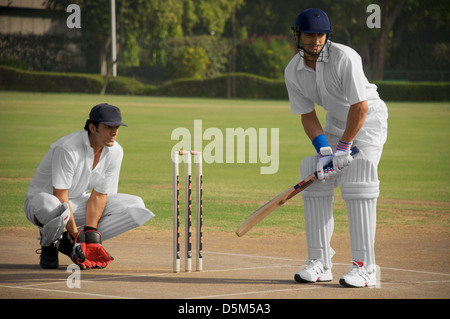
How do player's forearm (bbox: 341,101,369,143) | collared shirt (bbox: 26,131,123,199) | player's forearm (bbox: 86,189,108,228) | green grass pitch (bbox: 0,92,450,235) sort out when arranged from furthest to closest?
1. green grass pitch (bbox: 0,92,450,235)
2. player's forearm (bbox: 86,189,108,228)
3. collared shirt (bbox: 26,131,123,199)
4. player's forearm (bbox: 341,101,369,143)

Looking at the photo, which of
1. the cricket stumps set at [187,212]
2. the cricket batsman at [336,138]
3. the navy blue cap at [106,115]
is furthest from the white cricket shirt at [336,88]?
the navy blue cap at [106,115]

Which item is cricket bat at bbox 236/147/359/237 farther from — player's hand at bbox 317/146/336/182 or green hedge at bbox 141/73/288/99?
green hedge at bbox 141/73/288/99


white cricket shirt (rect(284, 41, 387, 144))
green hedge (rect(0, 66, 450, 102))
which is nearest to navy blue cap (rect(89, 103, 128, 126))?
white cricket shirt (rect(284, 41, 387, 144))

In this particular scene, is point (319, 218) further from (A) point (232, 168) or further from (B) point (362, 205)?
(A) point (232, 168)

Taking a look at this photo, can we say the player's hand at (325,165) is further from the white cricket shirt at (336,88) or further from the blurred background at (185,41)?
the blurred background at (185,41)

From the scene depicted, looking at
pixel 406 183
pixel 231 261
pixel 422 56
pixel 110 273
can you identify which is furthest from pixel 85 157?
pixel 422 56

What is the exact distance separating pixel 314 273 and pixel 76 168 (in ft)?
6.86

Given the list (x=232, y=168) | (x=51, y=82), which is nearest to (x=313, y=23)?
(x=232, y=168)

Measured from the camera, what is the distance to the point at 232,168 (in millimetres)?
15992

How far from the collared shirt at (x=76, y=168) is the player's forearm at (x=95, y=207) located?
0.19 feet

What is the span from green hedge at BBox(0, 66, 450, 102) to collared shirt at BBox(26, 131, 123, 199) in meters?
43.9

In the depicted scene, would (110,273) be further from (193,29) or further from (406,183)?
(193,29)

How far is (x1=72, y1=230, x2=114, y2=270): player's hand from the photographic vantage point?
21.1 feet

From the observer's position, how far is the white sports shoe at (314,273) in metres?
6.01
